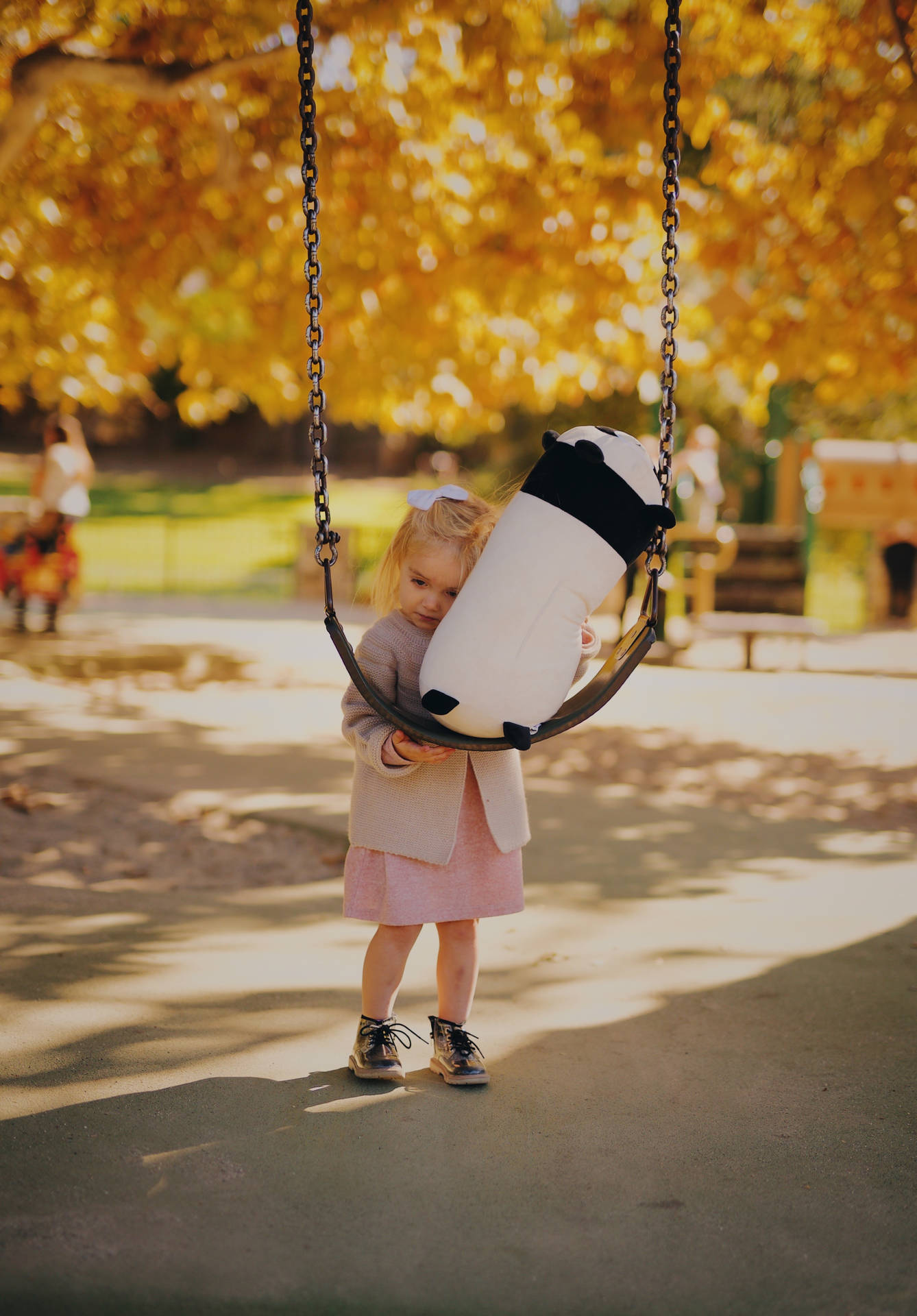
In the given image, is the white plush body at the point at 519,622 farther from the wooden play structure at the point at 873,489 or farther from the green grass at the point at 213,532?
the wooden play structure at the point at 873,489

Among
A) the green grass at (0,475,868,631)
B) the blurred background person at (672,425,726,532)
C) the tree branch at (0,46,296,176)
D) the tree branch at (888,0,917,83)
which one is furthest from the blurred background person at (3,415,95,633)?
the tree branch at (888,0,917,83)

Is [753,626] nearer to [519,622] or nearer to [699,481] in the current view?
[699,481]

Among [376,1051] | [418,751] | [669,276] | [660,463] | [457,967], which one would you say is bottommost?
[376,1051]

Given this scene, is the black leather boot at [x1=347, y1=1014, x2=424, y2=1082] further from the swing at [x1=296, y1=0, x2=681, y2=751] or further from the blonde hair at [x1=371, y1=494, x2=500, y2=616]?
the blonde hair at [x1=371, y1=494, x2=500, y2=616]

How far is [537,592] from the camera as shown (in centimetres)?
263

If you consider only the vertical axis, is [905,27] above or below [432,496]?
above

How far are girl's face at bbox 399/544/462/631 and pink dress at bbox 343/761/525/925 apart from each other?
14.4 inches

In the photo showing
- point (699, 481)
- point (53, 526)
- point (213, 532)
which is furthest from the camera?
point (213, 532)

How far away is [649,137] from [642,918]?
4125mm

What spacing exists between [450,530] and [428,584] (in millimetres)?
134

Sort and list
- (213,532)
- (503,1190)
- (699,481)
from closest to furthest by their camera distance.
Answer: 1. (503,1190)
2. (699,481)
3. (213,532)

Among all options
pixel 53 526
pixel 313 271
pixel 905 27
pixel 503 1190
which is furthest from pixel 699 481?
pixel 503 1190

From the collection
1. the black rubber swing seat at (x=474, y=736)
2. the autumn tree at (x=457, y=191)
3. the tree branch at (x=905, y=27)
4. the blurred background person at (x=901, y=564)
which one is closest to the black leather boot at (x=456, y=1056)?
the black rubber swing seat at (x=474, y=736)

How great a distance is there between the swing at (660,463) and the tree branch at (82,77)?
349 cm
